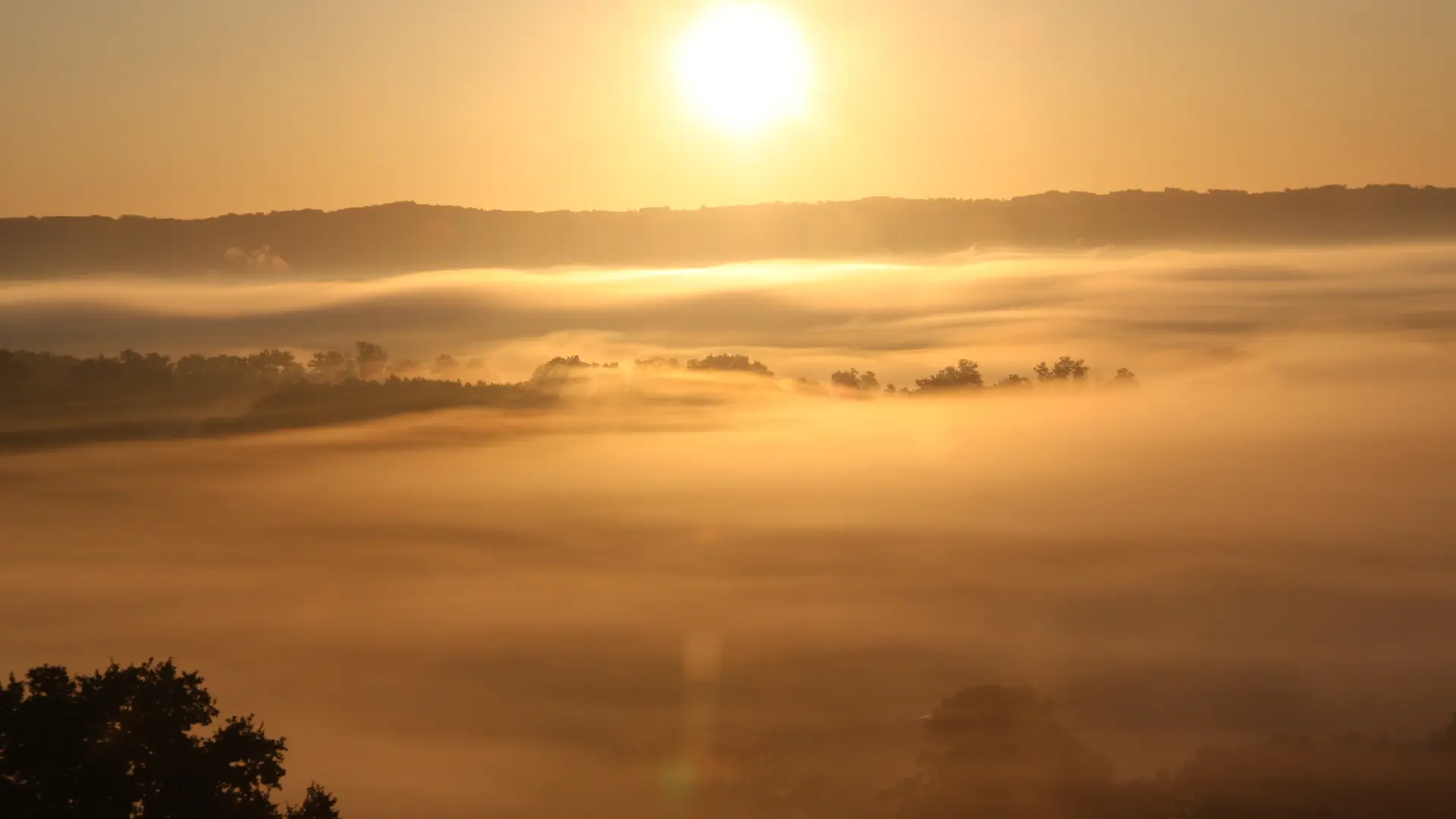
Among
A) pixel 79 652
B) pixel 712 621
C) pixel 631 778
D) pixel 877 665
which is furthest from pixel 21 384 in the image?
pixel 631 778

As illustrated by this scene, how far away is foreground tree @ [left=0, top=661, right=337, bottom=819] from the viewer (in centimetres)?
1780

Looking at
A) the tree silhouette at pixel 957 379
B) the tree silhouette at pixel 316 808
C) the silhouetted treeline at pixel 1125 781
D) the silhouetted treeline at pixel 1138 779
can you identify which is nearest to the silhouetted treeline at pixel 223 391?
the tree silhouette at pixel 957 379

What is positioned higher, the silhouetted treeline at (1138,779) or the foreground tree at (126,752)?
the foreground tree at (126,752)

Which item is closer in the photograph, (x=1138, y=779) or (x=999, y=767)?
(x=999, y=767)

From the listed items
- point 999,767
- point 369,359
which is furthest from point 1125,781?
point 369,359

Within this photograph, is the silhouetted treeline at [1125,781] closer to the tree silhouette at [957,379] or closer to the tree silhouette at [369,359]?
the tree silhouette at [369,359]

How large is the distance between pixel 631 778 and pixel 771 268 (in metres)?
132

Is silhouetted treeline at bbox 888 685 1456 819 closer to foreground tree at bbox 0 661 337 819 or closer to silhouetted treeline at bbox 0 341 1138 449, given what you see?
foreground tree at bbox 0 661 337 819

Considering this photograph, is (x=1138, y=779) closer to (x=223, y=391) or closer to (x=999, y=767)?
(x=999, y=767)

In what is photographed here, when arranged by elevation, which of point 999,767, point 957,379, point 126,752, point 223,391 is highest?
point 126,752

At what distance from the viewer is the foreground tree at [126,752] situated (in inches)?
701

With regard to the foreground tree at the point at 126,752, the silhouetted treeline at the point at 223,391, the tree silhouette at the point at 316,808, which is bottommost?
the silhouetted treeline at the point at 223,391

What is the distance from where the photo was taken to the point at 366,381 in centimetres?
17975

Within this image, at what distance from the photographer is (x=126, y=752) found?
18.2 m
